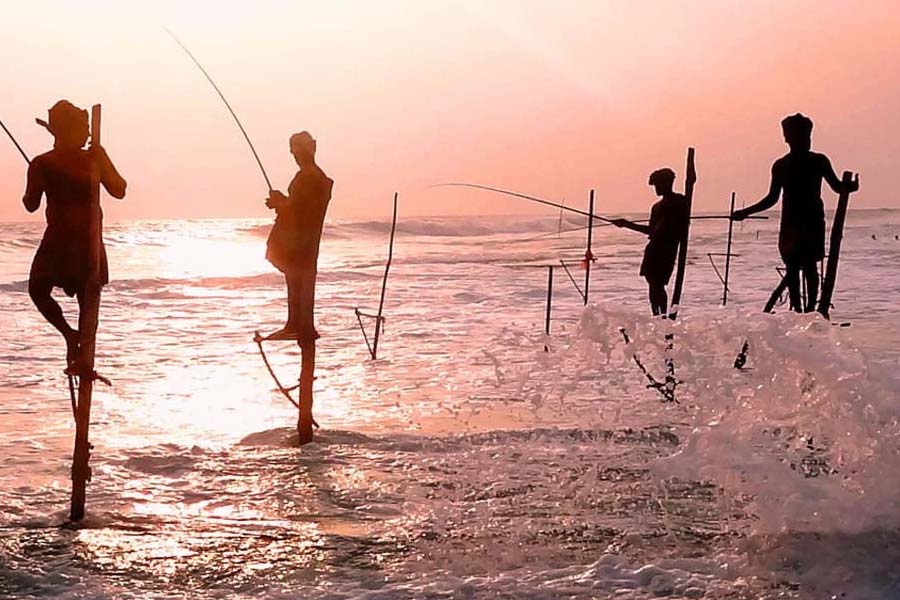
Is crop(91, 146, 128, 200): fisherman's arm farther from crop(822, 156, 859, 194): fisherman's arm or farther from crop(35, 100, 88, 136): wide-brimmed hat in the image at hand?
crop(822, 156, 859, 194): fisherman's arm

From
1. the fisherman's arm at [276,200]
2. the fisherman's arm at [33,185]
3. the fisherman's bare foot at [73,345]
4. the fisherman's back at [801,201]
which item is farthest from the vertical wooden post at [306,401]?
the fisherman's back at [801,201]

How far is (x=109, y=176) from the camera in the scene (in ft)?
21.4

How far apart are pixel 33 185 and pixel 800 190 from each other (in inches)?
241

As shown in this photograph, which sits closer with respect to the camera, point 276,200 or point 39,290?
point 39,290

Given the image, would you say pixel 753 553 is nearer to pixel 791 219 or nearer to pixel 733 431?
A: pixel 733 431

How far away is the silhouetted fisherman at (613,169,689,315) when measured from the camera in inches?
432

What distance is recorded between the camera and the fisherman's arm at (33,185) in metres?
6.41

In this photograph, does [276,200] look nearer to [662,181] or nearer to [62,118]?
[62,118]

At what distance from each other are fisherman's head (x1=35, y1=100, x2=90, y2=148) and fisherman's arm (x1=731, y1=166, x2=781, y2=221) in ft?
16.8

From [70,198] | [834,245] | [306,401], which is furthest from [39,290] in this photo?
[834,245]

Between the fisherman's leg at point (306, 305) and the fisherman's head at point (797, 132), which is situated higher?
the fisherman's head at point (797, 132)

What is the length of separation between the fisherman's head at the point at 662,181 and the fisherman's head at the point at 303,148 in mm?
4217

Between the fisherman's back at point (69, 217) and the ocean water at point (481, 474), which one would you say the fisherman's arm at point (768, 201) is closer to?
the ocean water at point (481, 474)

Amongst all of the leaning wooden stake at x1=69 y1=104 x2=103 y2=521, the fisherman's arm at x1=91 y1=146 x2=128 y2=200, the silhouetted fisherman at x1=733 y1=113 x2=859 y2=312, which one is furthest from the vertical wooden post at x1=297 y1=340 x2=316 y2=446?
the silhouetted fisherman at x1=733 y1=113 x2=859 y2=312
